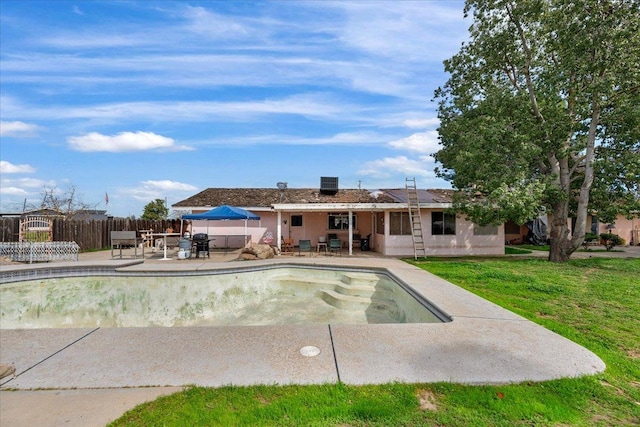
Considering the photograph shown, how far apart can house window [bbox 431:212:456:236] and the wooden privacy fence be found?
1779 cm

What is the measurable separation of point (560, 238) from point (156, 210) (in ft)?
111

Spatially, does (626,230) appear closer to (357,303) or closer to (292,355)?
(357,303)

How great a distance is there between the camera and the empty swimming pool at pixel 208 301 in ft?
25.8

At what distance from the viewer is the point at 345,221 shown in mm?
19500

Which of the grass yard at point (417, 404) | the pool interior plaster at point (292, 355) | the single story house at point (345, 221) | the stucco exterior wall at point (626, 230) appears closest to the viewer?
the grass yard at point (417, 404)

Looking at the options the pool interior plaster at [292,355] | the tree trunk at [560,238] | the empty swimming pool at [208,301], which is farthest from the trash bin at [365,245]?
the pool interior plaster at [292,355]

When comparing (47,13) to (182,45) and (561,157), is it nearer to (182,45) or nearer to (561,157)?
(182,45)

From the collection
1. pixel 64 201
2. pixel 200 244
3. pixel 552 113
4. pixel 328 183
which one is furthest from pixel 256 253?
pixel 64 201

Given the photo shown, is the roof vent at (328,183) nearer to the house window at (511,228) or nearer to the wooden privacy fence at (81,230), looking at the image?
the wooden privacy fence at (81,230)

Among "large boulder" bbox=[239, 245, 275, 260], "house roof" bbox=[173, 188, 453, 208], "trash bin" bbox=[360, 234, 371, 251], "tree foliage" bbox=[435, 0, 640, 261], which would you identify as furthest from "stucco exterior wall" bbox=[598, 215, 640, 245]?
"large boulder" bbox=[239, 245, 275, 260]

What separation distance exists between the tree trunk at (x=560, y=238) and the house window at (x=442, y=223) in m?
4.16

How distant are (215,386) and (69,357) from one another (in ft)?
6.76

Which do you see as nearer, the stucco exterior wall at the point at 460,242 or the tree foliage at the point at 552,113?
the tree foliage at the point at 552,113

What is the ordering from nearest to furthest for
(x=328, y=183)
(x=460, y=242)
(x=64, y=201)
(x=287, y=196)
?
(x=460, y=242) < (x=287, y=196) < (x=328, y=183) < (x=64, y=201)
